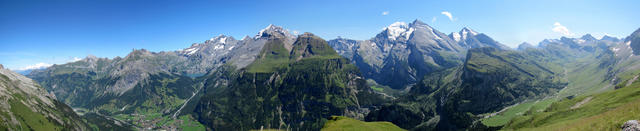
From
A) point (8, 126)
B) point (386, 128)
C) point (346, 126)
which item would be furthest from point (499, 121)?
point (8, 126)

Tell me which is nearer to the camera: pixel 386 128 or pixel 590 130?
pixel 590 130

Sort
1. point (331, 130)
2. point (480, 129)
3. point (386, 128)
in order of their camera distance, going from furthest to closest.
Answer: point (480, 129) → point (386, 128) → point (331, 130)

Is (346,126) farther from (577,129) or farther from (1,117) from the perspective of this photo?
(1,117)

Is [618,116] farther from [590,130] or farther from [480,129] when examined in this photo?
[480,129]

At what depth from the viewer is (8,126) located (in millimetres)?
194000

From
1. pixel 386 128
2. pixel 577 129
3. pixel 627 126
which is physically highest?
pixel 627 126

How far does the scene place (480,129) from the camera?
566 ft

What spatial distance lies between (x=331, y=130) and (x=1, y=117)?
273 m

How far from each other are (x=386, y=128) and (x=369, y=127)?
7533 millimetres

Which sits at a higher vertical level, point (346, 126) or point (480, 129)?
point (346, 126)

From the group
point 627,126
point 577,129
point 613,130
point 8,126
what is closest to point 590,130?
point 577,129

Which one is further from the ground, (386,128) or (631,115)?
(631,115)

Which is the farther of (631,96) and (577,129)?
(631,96)

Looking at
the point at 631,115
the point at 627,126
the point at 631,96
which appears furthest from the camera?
the point at 631,96
